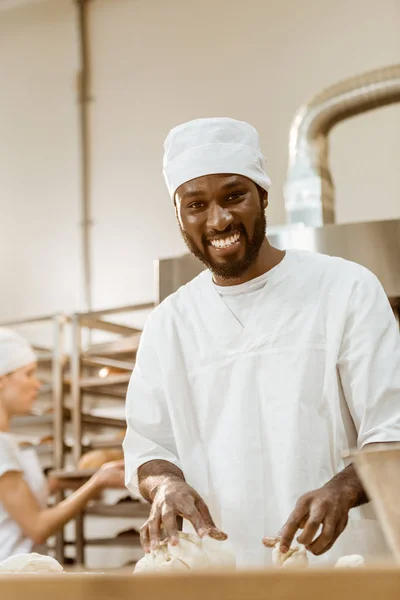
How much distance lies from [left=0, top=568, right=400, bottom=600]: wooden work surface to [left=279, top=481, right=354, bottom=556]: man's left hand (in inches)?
28.5

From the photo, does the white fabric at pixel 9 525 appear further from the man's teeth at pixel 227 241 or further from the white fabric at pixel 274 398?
the man's teeth at pixel 227 241

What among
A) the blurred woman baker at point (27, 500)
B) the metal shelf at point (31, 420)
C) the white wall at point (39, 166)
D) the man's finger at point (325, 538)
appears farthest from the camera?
the white wall at point (39, 166)

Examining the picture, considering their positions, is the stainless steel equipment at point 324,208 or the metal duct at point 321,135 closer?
the stainless steel equipment at point 324,208

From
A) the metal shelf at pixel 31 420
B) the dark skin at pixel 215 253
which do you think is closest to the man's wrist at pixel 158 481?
the dark skin at pixel 215 253

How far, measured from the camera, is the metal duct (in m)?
2.73

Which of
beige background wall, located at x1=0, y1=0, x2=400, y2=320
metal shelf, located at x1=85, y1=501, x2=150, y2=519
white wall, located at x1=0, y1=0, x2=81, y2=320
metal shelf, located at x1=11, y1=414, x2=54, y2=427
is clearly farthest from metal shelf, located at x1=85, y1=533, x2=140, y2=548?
white wall, located at x1=0, y1=0, x2=81, y2=320

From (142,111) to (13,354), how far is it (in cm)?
210

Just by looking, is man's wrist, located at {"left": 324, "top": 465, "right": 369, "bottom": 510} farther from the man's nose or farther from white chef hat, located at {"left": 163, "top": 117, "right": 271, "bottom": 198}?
white chef hat, located at {"left": 163, "top": 117, "right": 271, "bottom": 198}

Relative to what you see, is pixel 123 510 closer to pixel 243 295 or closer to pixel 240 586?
pixel 243 295

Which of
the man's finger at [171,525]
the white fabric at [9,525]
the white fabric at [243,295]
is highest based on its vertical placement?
the white fabric at [243,295]

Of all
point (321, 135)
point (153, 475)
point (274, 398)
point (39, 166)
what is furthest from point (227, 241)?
point (39, 166)

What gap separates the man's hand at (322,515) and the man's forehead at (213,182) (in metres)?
0.61

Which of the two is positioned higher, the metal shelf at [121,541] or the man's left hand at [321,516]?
the man's left hand at [321,516]

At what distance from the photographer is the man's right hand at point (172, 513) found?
1.16 meters
